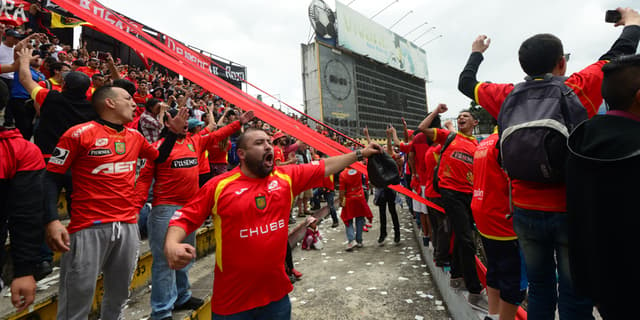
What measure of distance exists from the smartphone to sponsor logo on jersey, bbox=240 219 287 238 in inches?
99.2

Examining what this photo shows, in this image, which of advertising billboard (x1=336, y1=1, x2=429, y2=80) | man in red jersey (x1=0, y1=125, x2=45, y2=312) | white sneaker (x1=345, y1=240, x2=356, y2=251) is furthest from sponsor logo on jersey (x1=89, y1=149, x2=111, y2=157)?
advertising billboard (x1=336, y1=1, x2=429, y2=80)

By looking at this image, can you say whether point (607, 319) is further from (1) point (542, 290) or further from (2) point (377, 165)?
(2) point (377, 165)

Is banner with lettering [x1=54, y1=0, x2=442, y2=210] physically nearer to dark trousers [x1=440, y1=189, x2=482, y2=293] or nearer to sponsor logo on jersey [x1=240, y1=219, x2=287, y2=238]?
sponsor logo on jersey [x1=240, y1=219, x2=287, y2=238]

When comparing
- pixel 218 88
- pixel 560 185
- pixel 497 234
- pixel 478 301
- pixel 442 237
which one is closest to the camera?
pixel 560 185

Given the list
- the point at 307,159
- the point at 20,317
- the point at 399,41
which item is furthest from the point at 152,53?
the point at 399,41

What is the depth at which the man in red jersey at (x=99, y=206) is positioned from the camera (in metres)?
2.19

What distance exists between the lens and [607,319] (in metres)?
Answer: 1.23

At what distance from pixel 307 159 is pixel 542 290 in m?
8.65

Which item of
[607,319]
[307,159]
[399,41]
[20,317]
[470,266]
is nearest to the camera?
[607,319]

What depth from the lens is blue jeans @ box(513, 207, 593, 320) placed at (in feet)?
5.47

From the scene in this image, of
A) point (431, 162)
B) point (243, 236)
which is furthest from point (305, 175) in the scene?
point (431, 162)

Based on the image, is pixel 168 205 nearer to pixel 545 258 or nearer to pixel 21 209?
pixel 21 209

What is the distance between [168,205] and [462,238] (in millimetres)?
3318

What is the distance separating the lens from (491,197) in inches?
104
